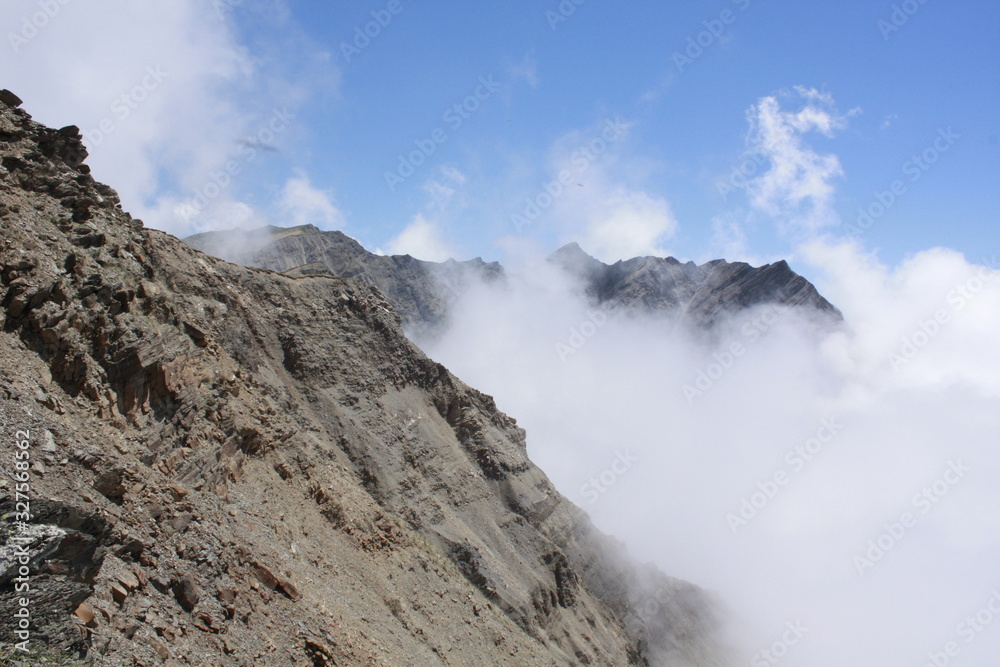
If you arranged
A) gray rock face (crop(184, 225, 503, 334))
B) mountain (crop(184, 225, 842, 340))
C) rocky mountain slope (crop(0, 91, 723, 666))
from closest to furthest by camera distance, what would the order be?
rocky mountain slope (crop(0, 91, 723, 666)) → gray rock face (crop(184, 225, 503, 334)) → mountain (crop(184, 225, 842, 340))

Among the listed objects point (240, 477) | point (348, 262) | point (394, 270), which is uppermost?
point (394, 270)

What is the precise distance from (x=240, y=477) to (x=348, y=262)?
128 m

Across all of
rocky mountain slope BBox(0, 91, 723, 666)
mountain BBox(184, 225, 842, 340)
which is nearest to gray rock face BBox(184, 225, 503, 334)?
mountain BBox(184, 225, 842, 340)

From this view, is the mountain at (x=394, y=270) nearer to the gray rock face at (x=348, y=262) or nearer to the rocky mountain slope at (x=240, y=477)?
the gray rock face at (x=348, y=262)

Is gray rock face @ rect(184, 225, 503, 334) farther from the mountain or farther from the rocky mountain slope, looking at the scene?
the rocky mountain slope

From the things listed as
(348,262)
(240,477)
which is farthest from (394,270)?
(240,477)

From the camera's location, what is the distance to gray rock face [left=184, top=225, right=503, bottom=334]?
418ft

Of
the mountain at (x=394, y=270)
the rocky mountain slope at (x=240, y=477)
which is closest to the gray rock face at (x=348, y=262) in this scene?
the mountain at (x=394, y=270)

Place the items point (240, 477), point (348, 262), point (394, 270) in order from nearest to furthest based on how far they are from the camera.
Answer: point (240, 477) → point (348, 262) → point (394, 270)

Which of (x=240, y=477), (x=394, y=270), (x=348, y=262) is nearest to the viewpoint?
(x=240, y=477)

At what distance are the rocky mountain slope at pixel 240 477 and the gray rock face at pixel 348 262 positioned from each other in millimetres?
58281

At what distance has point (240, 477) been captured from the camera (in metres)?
24.4

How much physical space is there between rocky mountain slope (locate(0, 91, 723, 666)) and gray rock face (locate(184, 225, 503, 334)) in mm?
58281

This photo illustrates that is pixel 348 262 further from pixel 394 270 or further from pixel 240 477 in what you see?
pixel 240 477
